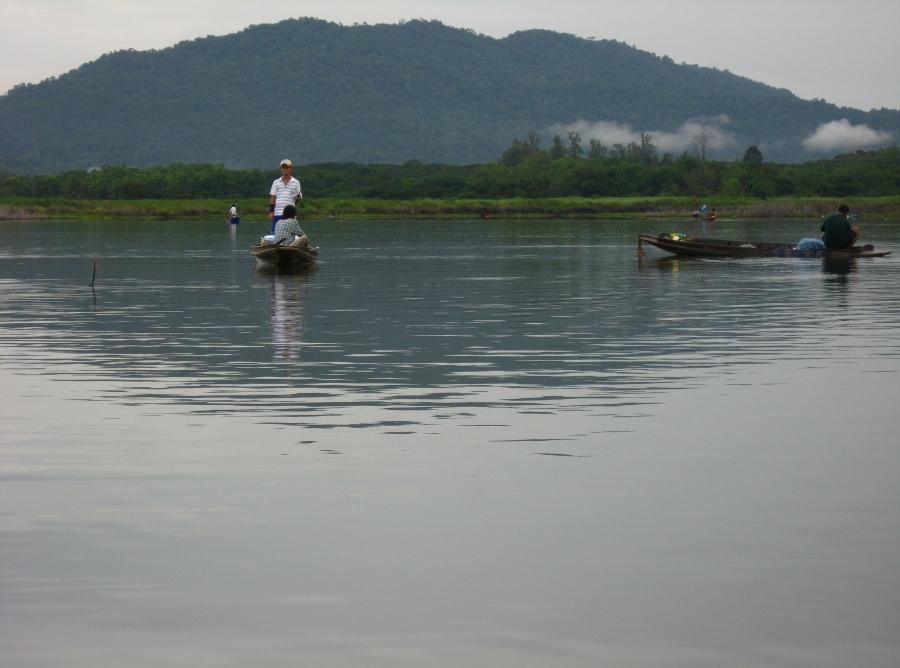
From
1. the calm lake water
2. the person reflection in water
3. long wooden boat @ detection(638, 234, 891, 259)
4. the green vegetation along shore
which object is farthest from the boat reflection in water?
the green vegetation along shore

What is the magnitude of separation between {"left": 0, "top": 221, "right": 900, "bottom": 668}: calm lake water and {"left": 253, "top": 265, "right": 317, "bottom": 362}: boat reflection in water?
16 cm

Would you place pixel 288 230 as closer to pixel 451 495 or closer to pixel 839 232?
pixel 839 232

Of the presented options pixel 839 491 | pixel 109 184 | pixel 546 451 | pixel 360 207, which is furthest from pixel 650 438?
pixel 109 184

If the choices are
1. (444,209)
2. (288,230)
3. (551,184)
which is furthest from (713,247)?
(551,184)

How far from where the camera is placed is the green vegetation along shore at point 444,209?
108m

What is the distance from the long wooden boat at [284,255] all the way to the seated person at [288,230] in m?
0.16

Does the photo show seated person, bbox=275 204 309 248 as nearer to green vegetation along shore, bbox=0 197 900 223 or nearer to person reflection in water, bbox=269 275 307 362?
person reflection in water, bbox=269 275 307 362

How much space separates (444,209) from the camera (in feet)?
399

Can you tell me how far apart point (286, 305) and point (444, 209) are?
96.8 m

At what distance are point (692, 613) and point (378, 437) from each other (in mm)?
5015

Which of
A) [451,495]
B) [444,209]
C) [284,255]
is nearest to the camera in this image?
[451,495]

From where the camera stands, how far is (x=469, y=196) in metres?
154

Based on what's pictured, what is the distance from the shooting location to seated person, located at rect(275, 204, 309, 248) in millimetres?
34375

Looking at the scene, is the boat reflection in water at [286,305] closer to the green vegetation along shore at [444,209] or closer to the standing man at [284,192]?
the standing man at [284,192]
